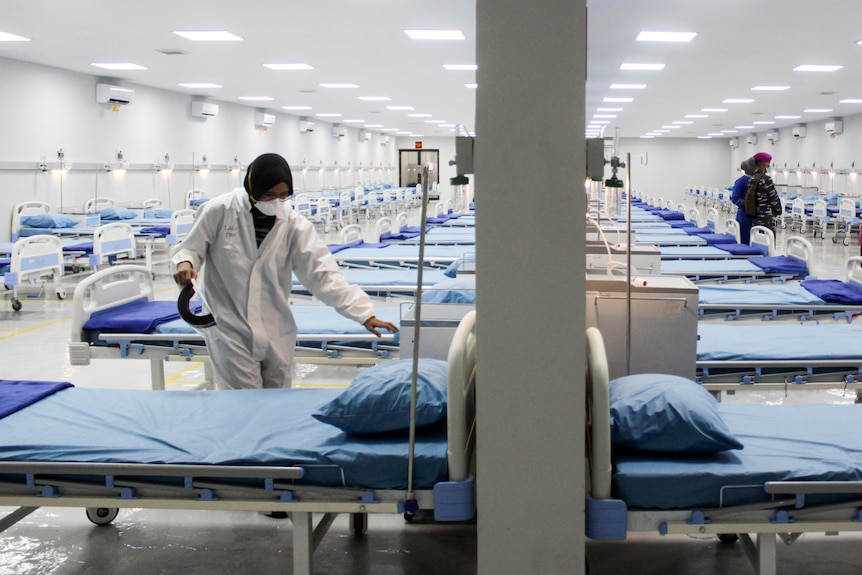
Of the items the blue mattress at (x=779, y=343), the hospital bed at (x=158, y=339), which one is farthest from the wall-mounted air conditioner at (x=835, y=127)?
the hospital bed at (x=158, y=339)

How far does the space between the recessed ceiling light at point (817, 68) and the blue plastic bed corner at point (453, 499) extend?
36.9 feet

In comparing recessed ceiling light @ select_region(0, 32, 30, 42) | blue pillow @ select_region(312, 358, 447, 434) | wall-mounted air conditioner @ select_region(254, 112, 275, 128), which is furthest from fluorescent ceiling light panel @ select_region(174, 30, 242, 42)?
wall-mounted air conditioner @ select_region(254, 112, 275, 128)

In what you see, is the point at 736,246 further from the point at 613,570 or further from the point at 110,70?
the point at 110,70

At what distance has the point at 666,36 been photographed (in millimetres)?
9250

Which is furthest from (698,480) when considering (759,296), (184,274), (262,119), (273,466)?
(262,119)

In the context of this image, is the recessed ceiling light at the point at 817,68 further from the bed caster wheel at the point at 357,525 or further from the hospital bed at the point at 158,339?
the bed caster wheel at the point at 357,525

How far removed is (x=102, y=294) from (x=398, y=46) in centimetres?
641

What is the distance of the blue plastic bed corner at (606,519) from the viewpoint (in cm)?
237

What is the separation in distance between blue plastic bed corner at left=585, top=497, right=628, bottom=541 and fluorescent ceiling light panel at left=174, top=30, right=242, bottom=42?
8275 millimetres

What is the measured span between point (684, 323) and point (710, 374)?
3.10 feet

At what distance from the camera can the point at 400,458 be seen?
8.23 ft

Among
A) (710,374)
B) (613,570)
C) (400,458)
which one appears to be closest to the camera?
(400,458)

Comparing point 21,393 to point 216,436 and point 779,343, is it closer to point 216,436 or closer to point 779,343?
point 216,436

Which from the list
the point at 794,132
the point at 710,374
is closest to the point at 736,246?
the point at 710,374
